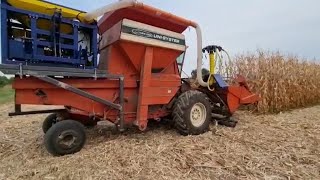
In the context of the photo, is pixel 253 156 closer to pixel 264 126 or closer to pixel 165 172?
pixel 165 172

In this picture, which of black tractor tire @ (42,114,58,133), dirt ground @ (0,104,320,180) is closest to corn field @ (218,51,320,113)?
dirt ground @ (0,104,320,180)

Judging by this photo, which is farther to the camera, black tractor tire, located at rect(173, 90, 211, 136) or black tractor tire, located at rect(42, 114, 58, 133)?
black tractor tire, located at rect(42, 114, 58, 133)

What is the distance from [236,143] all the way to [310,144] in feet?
3.84

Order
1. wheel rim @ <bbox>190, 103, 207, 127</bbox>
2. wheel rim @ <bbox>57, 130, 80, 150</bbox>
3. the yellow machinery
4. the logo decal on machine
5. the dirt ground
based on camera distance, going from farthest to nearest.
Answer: wheel rim @ <bbox>190, 103, 207, 127</bbox>, the logo decal on machine, wheel rim @ <bbox>57, 130, 80, 150</bbox>, the yellow machinery, the dirt ground

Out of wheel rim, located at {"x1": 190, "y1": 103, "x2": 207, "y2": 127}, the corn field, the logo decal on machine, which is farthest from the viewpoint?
the corn field

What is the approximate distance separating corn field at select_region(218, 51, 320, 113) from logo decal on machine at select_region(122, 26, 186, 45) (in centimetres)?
302

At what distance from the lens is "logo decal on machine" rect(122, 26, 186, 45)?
4605 millimetres

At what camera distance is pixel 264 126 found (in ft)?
19.7

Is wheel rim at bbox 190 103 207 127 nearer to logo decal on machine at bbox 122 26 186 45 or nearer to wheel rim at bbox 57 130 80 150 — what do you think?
logo decal on machine at bbox 122 26 186 45

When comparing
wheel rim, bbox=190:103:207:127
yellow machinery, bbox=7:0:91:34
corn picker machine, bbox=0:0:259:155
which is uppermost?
yellow machinery, bbox=7:0:91:34

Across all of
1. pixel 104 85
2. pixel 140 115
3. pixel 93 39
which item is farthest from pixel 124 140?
pixel 93 39

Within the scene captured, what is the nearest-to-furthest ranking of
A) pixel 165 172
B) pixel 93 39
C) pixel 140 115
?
pixel 165 172
pixel 93 39
pixel 140 115

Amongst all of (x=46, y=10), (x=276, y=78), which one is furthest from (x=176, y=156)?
(x=276, y=78)

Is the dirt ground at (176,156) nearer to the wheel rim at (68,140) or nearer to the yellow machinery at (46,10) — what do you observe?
the wheel rim at (68,140)
